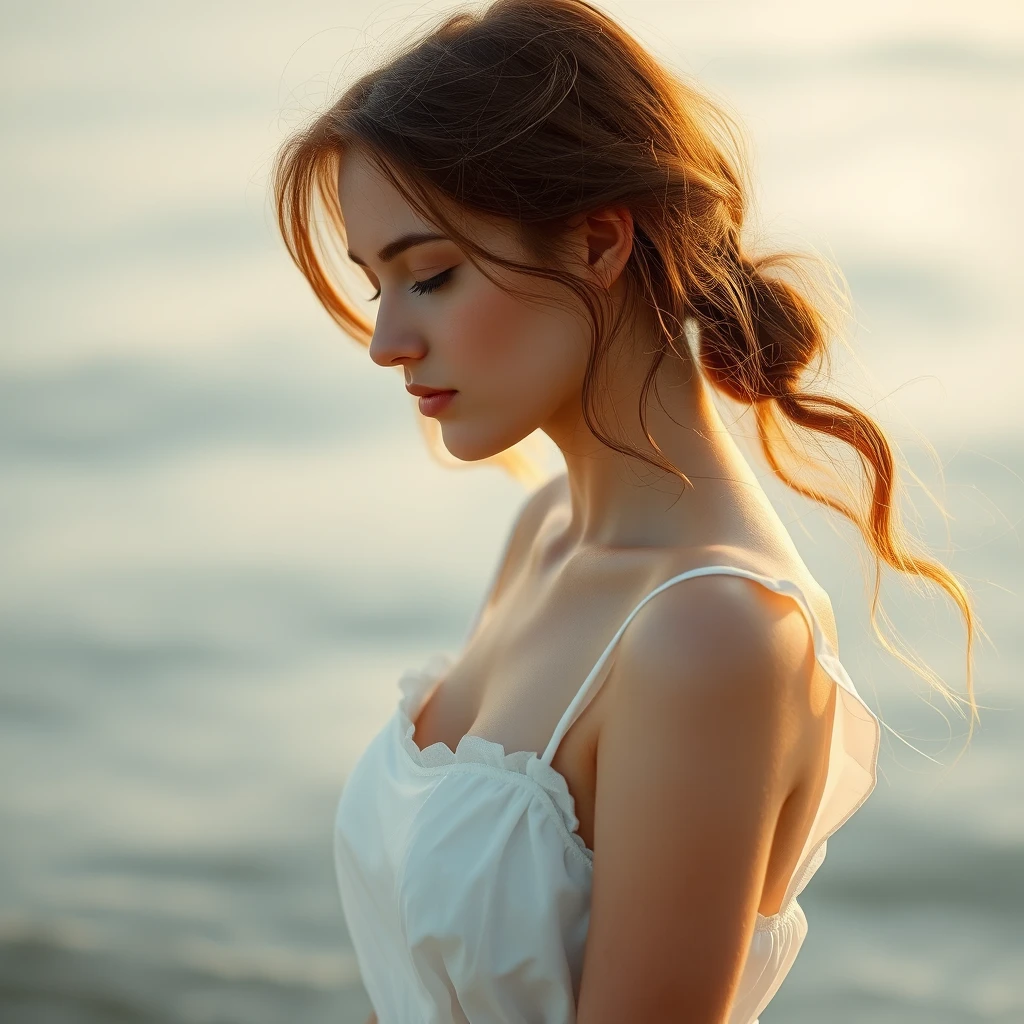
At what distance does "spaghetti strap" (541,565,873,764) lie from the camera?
1.19 meters

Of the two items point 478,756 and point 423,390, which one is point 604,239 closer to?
point 423,390

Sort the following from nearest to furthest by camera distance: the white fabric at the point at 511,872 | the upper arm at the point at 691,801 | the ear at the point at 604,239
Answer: the upper arm at the point at 691,801 < the white fabric at the point at 511,872 < the ear at the point at 604,239

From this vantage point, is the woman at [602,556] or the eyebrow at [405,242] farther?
the eyebrow at [405,242]

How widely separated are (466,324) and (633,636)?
14.9 inches

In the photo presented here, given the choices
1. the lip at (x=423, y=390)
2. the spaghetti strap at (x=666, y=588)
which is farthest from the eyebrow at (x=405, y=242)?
the spaghetti strap at (x=666, y=588)

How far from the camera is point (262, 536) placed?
4418 mm

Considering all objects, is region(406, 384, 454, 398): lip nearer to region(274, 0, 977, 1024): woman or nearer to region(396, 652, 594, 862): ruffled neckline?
region(274, 0, 977, 1024): woman

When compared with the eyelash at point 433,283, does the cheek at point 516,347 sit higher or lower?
lower

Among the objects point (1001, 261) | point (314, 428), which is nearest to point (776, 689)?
point (314, 428)

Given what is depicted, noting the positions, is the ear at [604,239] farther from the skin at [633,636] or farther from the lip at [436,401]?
the lip at [436,401]

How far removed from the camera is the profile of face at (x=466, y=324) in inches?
52.3

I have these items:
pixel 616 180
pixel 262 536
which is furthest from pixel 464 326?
pixel 262 536

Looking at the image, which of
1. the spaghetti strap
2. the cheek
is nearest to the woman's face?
the cheek

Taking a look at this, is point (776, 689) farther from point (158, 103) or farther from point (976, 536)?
point (158, 103)
